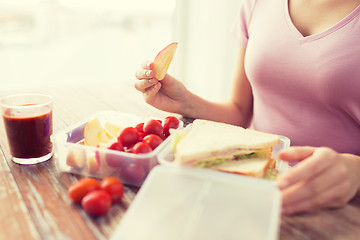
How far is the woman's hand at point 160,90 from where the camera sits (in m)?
0.87

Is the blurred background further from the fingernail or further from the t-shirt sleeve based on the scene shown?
the fingernail

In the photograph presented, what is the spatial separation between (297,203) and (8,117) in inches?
23.2

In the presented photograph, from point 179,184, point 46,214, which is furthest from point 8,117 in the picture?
point 179,184

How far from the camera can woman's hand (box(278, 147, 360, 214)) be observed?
1.66 ft

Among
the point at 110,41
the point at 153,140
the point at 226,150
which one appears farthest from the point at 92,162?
the point at 110,41

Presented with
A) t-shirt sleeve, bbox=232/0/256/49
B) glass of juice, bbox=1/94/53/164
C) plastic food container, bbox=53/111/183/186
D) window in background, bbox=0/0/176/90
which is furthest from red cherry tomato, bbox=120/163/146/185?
window in background, bbox=0/0/176/90

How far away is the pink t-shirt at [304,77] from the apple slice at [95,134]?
524 mm

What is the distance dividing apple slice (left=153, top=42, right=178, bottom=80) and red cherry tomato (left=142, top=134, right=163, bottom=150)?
256mm

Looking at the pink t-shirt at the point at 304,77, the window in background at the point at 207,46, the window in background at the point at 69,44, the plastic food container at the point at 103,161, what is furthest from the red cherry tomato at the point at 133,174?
the window in background at the point at 69,44

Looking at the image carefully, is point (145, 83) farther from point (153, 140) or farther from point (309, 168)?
point (309, 168)

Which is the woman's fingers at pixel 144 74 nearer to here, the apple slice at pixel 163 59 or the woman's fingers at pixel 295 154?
the apple slice at pixel 163 59

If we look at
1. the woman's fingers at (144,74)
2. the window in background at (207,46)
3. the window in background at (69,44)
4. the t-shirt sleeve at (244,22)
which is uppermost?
the t-shirt sleeve at (244,22)

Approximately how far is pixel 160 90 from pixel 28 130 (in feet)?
1.38

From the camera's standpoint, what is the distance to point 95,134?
699 millimetres
